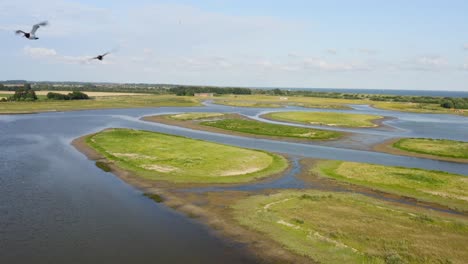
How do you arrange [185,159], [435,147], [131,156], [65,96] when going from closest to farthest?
[185,159]
[131,156]
[435,147]
[65,96]

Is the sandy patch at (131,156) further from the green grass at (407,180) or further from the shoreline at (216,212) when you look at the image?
the green grass at (407,180)

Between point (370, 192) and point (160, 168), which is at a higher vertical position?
point (160, 168)

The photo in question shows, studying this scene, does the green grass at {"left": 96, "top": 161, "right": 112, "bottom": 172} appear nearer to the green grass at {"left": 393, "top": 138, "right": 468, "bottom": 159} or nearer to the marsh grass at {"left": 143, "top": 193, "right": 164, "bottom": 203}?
the marsh grass at {"left": 143, "top": 193, "right": 164, "bottom": 203}

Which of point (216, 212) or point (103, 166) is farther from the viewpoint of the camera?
point (103, 166)

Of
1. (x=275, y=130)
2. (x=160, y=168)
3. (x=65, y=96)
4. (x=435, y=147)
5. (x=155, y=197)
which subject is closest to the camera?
(x=155, y=197)

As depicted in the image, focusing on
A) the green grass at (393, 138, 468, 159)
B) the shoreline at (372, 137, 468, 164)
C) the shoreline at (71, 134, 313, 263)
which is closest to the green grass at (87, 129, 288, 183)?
the shoreline at (71, 134, 313, 263)

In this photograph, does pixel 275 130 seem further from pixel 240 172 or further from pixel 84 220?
pixel 84 220

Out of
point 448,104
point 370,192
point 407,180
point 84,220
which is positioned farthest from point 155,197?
point 448,104
